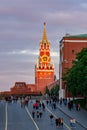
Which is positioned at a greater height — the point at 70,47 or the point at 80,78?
the point at 70,47

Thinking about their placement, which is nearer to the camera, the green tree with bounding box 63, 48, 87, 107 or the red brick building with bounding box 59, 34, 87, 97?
the green tree with bounding box 63, 48, 87, 107

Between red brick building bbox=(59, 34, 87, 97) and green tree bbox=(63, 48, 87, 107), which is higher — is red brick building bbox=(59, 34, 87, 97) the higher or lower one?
the higher one

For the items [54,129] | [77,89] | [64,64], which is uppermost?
[64,64]

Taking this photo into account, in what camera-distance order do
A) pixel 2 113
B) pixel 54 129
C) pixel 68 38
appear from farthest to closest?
pixel 68 38 → pixel 2 113 → pixel 54 129

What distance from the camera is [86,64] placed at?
95938 mm

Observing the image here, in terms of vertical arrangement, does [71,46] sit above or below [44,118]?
above

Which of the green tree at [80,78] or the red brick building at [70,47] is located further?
the red brick building at [70,47]

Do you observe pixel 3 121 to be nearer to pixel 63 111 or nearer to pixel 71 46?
pixel 63 111

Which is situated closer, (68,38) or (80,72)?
(80,72)

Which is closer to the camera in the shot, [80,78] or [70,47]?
[80,78]

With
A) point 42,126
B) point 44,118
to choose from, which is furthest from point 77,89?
point 42,126

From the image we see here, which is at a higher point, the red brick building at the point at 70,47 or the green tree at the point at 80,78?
the red brick building at the point at 70,47

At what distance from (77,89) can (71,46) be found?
4959 centimetres

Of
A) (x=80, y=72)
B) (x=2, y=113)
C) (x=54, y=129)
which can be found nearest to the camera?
(x=54, y=129)
